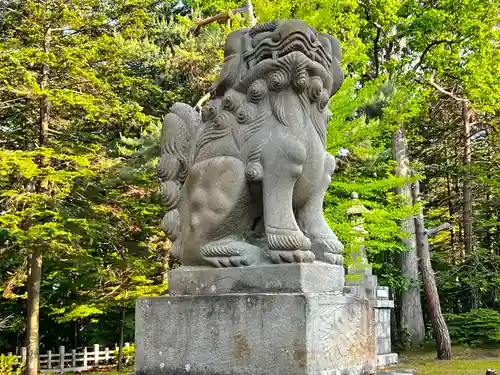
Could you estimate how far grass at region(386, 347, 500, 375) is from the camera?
1283 centimetres

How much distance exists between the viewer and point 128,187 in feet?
47.4

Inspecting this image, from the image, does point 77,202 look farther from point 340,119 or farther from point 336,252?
point 336,252

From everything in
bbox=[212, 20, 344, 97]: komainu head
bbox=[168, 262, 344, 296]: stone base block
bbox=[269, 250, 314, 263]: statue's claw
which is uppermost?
bbox=[212, 20, 344, 97]: komainu head

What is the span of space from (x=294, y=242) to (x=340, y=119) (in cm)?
651

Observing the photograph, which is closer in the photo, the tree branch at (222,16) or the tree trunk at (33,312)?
the tree branch at (222,16)

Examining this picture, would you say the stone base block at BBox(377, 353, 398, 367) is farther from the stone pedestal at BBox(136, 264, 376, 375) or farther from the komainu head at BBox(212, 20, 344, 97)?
the komainu head at BBox(212, 20, 344, 97)

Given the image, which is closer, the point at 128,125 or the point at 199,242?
the point at 199,242

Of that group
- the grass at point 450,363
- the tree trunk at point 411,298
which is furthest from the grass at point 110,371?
the tree trunk at point 411,298

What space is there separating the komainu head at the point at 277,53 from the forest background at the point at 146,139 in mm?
5610

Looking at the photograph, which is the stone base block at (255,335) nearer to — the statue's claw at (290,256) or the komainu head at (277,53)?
the statue's claw at (290,256)

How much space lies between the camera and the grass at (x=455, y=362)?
12828mm

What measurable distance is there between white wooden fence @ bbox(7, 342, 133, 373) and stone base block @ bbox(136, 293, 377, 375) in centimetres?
1380

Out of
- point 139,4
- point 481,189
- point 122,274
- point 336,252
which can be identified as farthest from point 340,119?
point 481,189

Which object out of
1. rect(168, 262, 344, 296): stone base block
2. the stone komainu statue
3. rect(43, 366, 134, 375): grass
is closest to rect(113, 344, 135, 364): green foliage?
rect(43, 366, 134, 375): grass
